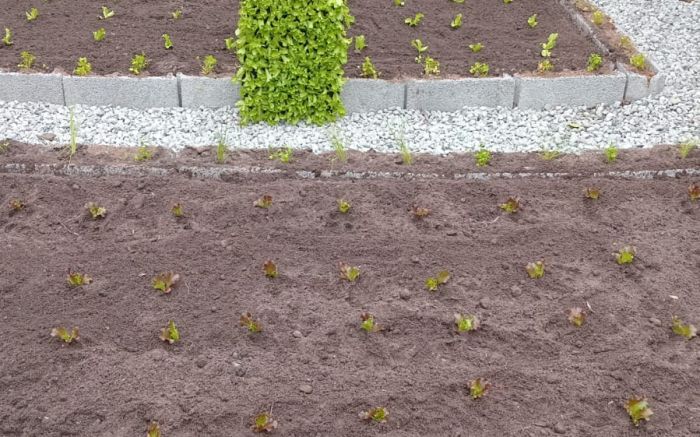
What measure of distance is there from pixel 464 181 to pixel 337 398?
2.17m

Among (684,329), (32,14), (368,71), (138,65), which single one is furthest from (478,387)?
(32,14)

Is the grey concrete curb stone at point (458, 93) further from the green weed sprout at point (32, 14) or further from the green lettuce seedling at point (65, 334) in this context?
the green weed sprout at point (32, 14)

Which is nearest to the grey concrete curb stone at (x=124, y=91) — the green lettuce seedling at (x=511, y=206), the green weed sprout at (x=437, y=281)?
the green lettuce seedling at (x=511, y=206)

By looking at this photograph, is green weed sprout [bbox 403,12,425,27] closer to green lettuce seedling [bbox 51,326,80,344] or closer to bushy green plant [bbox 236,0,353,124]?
bushy green plant [bbox 236,0,353,124]

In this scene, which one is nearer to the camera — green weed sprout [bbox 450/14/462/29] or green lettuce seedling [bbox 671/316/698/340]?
green lettuce seedling [bbox 671/316/698/340]

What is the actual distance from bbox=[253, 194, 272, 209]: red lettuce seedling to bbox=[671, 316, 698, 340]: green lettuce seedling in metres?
2.55

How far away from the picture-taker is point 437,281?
4.64 m

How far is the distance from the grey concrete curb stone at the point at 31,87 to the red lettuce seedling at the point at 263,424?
12.9 feet

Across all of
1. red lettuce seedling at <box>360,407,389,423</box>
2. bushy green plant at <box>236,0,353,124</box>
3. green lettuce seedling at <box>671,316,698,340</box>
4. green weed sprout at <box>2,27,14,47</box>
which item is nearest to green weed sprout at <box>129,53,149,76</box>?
bushy green plant at <box>236,0,353,124</box>

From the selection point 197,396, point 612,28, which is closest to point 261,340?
point 197,396

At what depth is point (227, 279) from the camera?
4.71m

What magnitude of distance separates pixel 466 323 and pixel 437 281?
40 cm

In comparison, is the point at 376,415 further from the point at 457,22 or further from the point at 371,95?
the point at 457,22

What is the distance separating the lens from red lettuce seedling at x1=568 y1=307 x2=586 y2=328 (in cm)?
436
